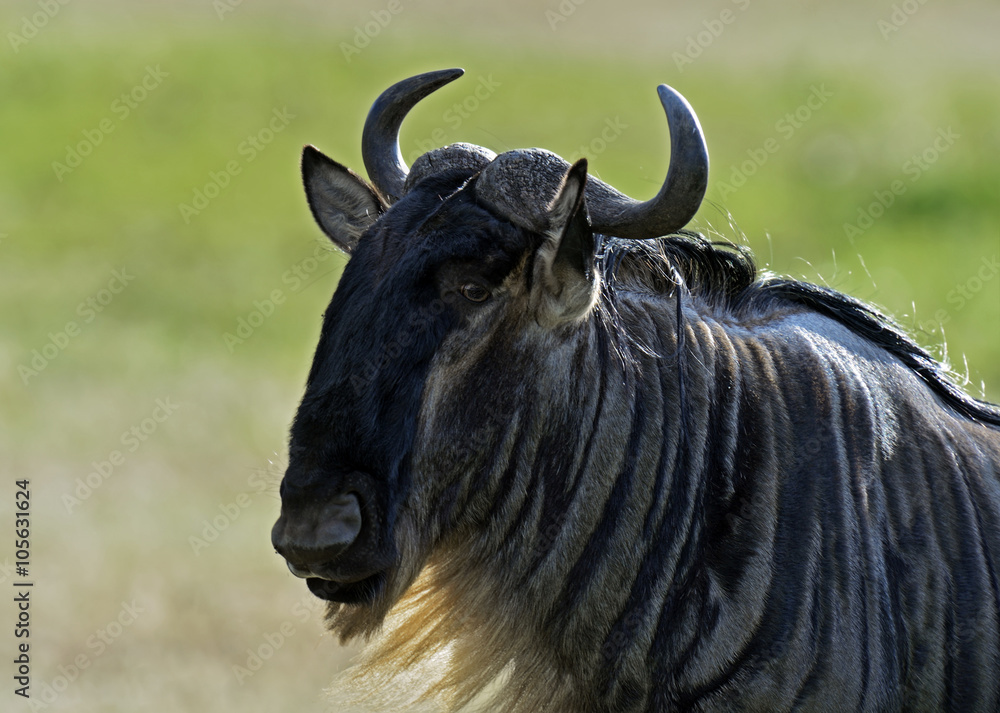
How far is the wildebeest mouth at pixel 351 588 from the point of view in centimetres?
331

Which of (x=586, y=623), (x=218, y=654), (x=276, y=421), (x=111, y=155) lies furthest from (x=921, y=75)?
(x=586, y=623)

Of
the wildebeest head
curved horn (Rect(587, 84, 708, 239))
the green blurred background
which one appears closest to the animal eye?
the wildebeest head

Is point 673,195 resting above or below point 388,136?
below

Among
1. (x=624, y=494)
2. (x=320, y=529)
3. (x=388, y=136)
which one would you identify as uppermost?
(x=388, y=136)

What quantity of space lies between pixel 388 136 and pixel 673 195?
135 cm

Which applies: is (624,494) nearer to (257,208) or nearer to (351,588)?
(351,588)

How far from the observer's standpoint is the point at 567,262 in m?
3.21

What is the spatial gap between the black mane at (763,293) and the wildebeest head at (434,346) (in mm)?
564

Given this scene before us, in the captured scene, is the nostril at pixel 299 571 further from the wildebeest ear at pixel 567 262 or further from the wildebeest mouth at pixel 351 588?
the wildebeest ear at pixel 567 262

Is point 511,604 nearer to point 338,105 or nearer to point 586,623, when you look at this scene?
point 586,623

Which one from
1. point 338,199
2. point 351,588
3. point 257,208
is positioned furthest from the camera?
point 257,208

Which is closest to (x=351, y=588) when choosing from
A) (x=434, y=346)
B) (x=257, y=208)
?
(x=434, y=346)

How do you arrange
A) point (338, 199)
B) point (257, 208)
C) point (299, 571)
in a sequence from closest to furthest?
1. point (299, 571)
2. point (338, 199)
3. point (257, 208)

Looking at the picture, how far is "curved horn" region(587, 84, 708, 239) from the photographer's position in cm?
319
